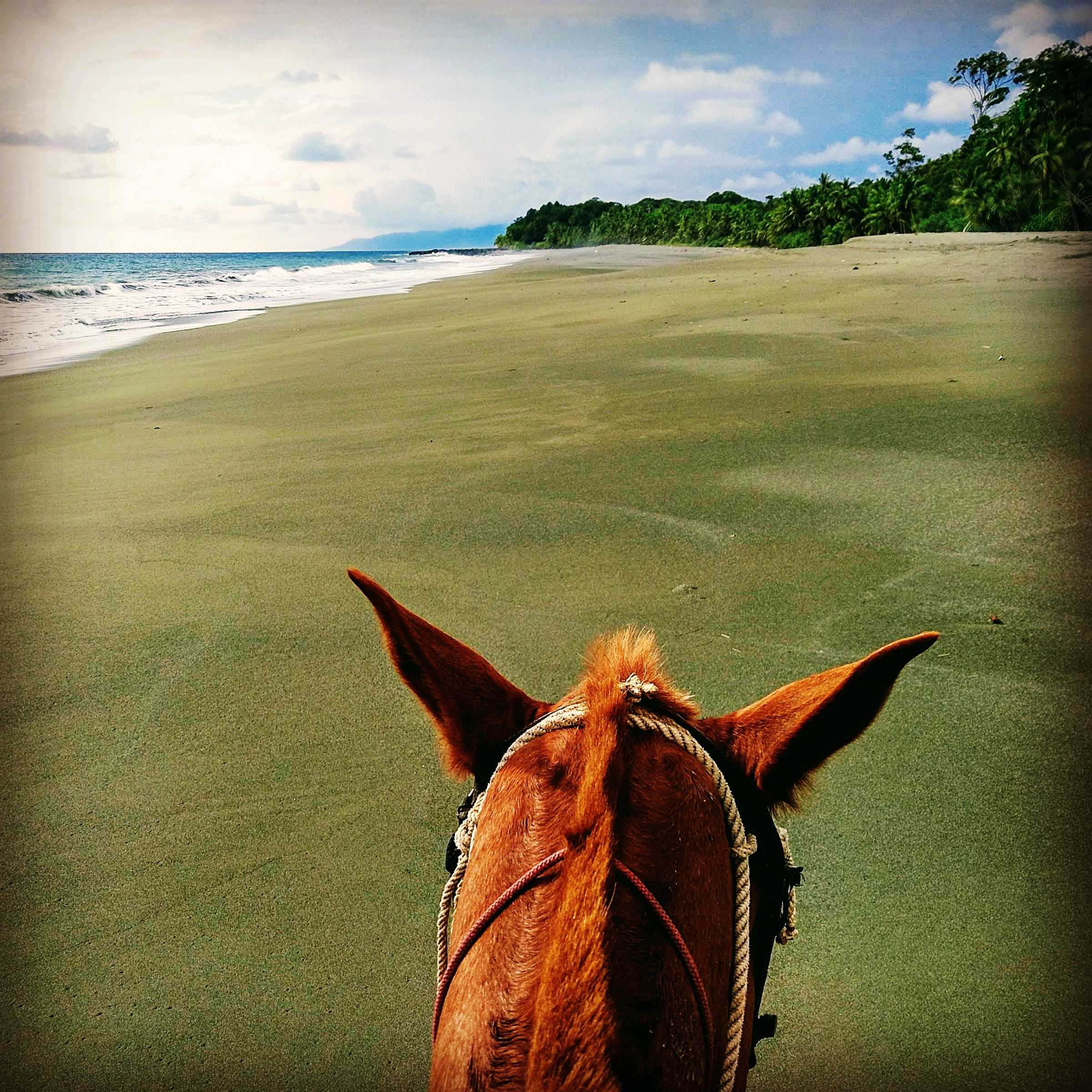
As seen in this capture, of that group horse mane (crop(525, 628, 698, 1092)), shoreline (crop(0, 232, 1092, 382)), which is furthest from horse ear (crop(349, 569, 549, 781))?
shoreline (crop(0, 232, 1092, 382))

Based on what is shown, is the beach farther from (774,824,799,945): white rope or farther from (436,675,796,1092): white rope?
(436,675,796,1092): white rope

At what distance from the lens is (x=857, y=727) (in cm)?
114

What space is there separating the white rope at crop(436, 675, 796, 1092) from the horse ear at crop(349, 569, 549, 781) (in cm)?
7

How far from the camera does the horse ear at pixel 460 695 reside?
123 cm

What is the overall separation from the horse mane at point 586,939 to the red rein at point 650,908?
4cm

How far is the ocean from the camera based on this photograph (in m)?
14.1

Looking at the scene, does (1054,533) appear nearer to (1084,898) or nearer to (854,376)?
(1084,898)

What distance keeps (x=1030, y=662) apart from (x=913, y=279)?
40.0 ft

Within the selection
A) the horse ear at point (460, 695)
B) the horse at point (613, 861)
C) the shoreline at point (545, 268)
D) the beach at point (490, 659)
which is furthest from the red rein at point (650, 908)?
the shoreline at point (545, 268)

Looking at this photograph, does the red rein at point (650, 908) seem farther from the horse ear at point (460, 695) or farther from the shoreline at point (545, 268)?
the shoreline at point (545, 268)

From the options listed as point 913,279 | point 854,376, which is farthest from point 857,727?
point 913,279

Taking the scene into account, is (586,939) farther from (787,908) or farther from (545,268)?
(545,268)

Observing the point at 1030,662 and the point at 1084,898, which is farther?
the point at 1030,662

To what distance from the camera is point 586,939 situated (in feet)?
2.62
